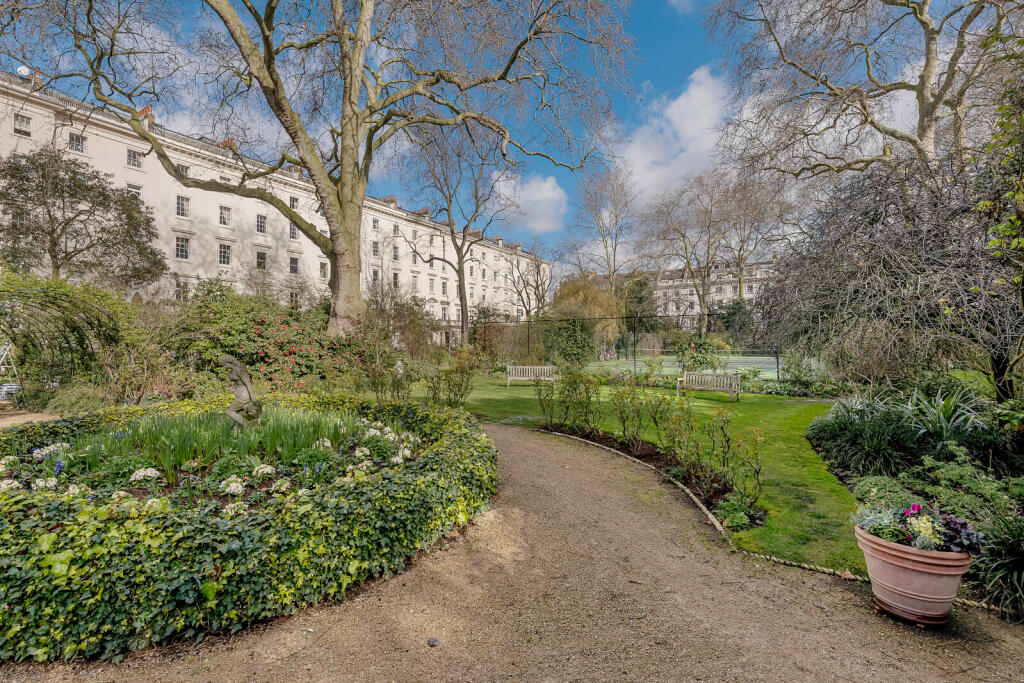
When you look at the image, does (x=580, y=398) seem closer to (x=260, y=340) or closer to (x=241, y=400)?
(x=241, y=400)

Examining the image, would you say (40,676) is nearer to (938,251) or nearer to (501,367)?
(938,251)

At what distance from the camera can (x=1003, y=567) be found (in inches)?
130

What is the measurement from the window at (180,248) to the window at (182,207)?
1531 mm

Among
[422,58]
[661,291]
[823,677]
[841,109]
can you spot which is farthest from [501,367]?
[661,291]

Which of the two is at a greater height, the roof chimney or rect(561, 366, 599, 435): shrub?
the roof chimney

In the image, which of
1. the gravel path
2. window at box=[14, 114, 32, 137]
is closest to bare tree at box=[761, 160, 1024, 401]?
the gravel path

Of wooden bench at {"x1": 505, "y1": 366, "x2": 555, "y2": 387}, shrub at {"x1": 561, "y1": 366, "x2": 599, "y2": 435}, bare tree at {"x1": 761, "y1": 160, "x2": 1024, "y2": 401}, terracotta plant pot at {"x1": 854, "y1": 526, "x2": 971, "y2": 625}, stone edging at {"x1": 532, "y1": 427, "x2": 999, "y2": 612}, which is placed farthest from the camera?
wooden bench at {"x1": 505, "y1": 366, "x2": 555, "y2": 387}

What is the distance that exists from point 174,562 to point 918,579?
4815mm

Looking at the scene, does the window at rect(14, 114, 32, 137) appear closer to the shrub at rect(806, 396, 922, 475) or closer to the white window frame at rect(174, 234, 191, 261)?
the white window frame at rect(174, 234, 191, 261)

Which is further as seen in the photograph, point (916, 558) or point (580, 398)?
point (580, 398)

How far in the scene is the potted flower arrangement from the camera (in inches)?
114

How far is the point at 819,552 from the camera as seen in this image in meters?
4.00

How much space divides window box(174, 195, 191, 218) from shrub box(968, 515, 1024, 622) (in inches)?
1553

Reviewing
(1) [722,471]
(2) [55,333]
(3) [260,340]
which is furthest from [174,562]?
(2) [55,333]
